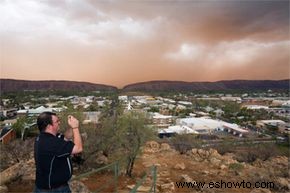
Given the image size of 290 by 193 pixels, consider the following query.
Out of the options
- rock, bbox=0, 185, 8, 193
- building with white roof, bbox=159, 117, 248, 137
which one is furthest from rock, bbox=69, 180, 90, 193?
building with white roof, bbox=159, 117, 248, 137

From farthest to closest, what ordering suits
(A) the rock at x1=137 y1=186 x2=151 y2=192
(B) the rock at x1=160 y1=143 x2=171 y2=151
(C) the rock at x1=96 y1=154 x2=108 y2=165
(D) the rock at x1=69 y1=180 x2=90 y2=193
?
(B) the rock at x1=160 y1=143 x2=171 y2=151, (C) the rock at x1=96 y1=154 x2=108 y2=165, (A) the rock at x1=137 y1=186 x2=151 y2=192, (D) the rock at x1=69 y1=180 x2=90 y2=193

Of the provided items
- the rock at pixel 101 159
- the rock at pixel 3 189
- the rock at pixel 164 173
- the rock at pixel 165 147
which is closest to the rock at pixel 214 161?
the rock at pixel 165 147

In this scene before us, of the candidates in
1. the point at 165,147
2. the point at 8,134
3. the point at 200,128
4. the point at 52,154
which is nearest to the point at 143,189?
the point at 52,154

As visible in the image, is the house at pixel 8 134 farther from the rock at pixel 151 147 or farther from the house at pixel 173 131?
the house at pixel 173 131

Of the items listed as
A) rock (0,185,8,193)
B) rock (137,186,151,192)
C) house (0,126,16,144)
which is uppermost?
rock (0,185,8,193)

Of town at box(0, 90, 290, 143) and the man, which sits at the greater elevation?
the man

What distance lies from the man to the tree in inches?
330

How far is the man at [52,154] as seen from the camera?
6.33 ft

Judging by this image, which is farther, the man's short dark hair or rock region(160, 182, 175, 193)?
rock region(160, 182, 175, 193)

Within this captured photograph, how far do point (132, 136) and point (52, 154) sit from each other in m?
8.67

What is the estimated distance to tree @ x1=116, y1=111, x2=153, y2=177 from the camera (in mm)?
10409

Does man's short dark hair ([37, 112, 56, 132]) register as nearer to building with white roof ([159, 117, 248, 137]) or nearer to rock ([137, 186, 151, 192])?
rock ([137, 186, 151, 192])

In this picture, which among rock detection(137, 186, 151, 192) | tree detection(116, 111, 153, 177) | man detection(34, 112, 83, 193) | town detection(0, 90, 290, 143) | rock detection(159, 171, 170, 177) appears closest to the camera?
man detection(34, 112, 83, 193)

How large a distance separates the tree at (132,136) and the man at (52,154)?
27.5 ft
